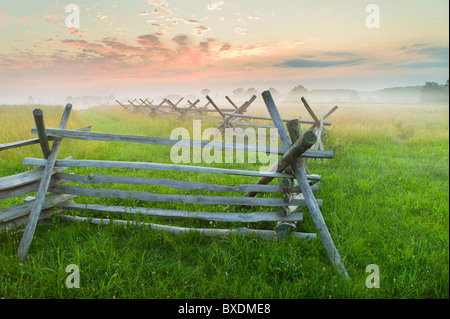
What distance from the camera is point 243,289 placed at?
227 cm

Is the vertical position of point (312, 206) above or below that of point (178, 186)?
below

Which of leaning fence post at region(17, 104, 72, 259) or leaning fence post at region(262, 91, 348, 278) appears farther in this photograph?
leaning fence post at region(17, 104, 72, 259)

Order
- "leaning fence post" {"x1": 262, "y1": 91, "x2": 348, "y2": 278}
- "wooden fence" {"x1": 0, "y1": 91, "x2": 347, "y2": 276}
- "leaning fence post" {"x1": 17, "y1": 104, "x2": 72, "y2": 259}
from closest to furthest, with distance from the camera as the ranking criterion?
"leaning fence post" {"x1": 262, "y1": 91, "x2": 348, "y2": 278} → "leaning fence post" {"x1": 17, "y1": 104, "x2": 72, "y2": 259} → "wooden fence" {"x1": 0, "y1": 91, "x2": 347, "y2": 276}

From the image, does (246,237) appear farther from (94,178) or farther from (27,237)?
(27,237)

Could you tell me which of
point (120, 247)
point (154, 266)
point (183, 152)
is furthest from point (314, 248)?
point (183, 152)

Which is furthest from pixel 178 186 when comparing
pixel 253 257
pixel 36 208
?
pixel 36 208

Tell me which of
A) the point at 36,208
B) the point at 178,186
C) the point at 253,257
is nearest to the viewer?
the point at 253,257

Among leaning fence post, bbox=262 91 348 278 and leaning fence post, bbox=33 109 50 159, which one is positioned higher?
leaning fence post, bbox=33 109 50 159

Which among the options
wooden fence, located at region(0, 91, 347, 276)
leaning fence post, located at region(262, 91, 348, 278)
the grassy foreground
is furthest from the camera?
wooden fence, located at region(0, 91, 347, 276)

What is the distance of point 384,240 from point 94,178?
3.55m

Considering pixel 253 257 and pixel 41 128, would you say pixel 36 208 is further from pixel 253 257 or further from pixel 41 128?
pixel 253 257

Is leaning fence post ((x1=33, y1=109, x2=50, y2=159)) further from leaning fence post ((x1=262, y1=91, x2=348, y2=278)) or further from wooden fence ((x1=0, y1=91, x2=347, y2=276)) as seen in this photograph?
leaning fence post ((x1=262, y1=91, x2=348, y2=278))

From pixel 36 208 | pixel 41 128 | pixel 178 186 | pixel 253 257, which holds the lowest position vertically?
pixel 253 257

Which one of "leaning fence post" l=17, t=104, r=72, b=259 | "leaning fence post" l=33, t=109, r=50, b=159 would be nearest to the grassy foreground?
"leaning fence post" l=17, t=104, r=72, b=259
